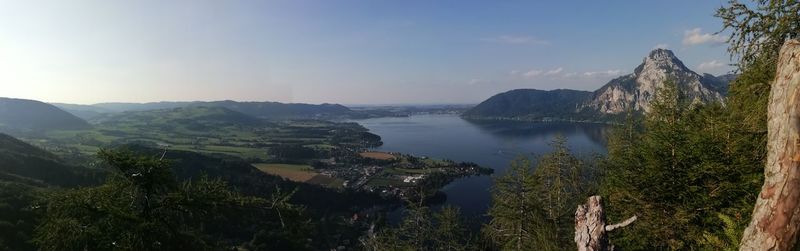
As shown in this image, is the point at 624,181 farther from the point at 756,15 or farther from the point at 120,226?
the point at 120,226

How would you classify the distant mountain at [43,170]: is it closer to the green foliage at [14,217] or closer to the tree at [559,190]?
the green foliage at [14,217]

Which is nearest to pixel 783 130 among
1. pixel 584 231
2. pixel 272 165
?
pixel 584 231

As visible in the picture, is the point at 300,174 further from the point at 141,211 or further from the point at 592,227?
the point at 592,227

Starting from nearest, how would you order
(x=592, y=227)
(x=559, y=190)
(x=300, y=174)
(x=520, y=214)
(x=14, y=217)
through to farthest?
(x=592, y=227), (x=520, y=214), (x=559, y=190), (x=14, y=217), (x=300, y=174)

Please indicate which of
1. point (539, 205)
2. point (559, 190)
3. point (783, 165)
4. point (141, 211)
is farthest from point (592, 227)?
point (559, 190)

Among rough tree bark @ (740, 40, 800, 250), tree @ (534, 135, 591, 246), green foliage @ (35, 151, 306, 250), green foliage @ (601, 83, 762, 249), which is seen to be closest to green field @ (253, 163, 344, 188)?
tree @ (534, 135, 591, 246)

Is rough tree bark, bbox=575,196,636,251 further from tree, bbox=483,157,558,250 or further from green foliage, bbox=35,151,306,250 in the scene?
tree, bbox=483,157,558,250

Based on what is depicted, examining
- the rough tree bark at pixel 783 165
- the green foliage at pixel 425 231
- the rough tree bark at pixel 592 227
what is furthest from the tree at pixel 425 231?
the rough tree bark at pixel 783 165
